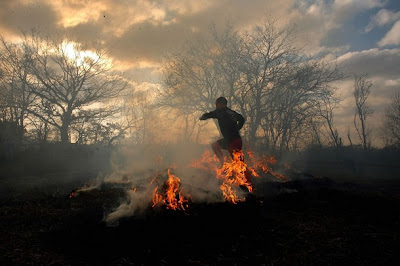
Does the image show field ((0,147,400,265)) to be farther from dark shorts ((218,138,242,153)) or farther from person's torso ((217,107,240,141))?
person's torso ((217,107,240,141))

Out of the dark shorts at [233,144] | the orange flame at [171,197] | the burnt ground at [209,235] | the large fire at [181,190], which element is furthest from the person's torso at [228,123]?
the orange flame at [171,197]

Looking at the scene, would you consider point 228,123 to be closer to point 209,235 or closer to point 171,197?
point 171,197

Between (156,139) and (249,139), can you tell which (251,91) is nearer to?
(249,139)

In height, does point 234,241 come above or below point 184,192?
below

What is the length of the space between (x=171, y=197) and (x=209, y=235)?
91 cm

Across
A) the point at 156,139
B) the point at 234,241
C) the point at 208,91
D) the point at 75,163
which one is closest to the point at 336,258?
the point at 234,241

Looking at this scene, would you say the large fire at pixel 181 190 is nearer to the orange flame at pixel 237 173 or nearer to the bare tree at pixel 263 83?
the orange flame at pixel 237 173

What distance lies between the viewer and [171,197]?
4.22 meters

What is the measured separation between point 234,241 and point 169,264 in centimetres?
99

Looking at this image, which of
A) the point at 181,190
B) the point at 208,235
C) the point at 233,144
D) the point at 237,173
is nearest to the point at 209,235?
the point at 208,235

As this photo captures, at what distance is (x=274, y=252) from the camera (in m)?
3.00

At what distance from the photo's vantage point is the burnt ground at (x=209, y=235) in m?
2.89

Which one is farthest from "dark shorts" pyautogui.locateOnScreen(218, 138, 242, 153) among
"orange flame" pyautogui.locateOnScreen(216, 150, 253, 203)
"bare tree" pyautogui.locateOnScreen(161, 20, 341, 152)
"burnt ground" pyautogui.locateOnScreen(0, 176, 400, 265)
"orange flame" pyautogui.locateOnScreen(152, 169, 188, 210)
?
"bare tree" pyautogui.locateOnScreen(161, 20, 341, 152)

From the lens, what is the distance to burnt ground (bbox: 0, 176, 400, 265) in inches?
114
